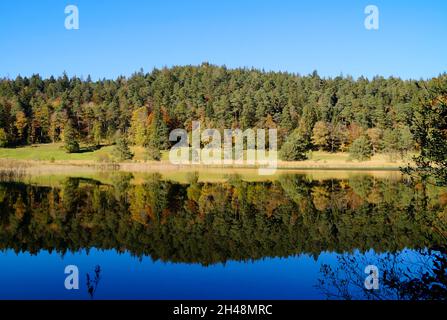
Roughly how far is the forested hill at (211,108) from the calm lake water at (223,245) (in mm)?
64145

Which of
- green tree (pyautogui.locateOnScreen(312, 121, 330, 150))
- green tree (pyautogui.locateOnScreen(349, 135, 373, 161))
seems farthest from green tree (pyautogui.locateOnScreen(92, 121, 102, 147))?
green tree (pyautogui.locateOnScreen(349, 135, 373, 161))

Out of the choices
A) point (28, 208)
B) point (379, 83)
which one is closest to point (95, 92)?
point (379, 83)

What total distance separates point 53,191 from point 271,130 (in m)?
72.6

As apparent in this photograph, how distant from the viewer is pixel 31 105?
12662 cm

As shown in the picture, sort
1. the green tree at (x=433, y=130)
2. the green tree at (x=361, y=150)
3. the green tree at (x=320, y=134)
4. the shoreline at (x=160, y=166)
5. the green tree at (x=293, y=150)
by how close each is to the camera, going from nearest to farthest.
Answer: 1. the green tree at (x=433, y=130)
2. the shoreline at (x=160, y=166)
3. the green tree at (x=293, y=150)
4. the green tree at (x=361, y=150)
5. the green tree at (x=320, y=134)

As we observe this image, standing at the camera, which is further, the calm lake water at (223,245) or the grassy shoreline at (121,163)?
the grassy shoreline at (121,163)

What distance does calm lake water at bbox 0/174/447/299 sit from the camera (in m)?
12.8

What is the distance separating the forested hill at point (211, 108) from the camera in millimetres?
106188

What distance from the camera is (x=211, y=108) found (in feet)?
408

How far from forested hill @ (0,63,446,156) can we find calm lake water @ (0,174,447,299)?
6415cm

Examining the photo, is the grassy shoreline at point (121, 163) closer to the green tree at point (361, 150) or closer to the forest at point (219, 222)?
the green tree at point (361, 150)

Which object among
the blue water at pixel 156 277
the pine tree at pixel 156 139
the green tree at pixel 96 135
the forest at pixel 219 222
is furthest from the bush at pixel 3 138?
the blue water at pixel 156 277

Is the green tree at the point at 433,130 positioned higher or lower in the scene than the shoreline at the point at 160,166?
higher

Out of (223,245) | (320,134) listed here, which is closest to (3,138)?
(320,134)
